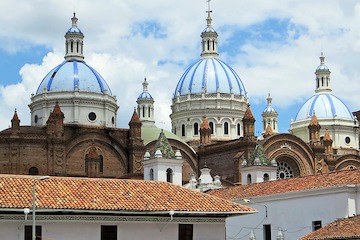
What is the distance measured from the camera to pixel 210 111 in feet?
289

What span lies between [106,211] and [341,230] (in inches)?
475

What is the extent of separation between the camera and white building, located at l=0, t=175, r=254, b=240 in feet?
104

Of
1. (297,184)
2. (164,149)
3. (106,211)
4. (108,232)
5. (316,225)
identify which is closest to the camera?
(106,211)

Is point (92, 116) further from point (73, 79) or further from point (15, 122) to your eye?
point (15, 122)

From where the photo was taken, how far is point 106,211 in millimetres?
32500

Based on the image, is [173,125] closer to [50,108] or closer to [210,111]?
[210,111]

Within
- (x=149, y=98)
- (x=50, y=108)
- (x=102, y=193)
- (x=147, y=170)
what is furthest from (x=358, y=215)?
(x=149, y=98)

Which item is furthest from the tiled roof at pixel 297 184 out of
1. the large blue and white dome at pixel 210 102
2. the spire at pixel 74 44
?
the large blue and white dome at pixel 210 102

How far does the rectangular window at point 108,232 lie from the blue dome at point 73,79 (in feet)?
148

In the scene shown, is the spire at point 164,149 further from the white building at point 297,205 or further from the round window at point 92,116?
the white building at point 297,205

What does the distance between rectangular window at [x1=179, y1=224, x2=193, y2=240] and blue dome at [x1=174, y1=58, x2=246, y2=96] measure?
5414 cm

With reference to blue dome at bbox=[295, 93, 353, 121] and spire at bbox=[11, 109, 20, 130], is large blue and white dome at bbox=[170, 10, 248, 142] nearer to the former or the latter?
blue dome at bbox=[295, 93, 353, 121]

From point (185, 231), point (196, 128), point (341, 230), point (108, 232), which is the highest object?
point (196, 128)

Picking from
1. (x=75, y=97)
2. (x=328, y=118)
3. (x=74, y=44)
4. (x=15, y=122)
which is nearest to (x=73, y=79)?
(x=75, y=97)
